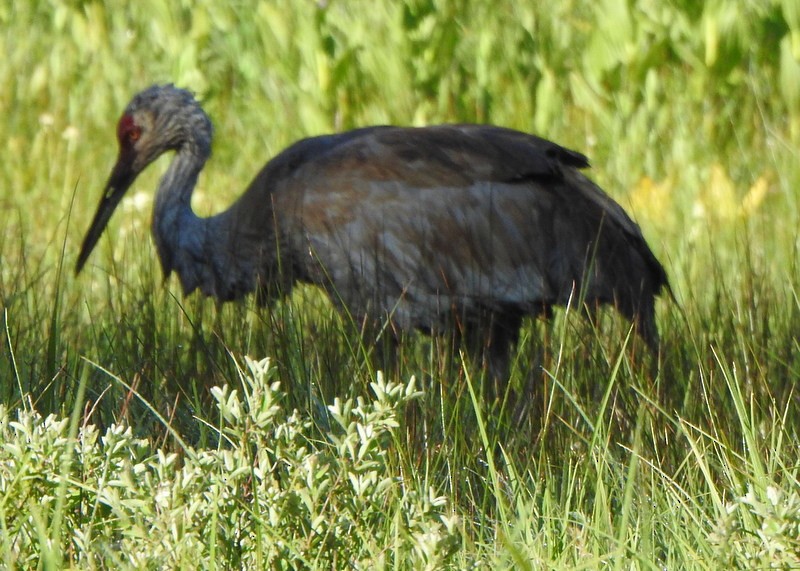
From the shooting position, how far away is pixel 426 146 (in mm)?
5059

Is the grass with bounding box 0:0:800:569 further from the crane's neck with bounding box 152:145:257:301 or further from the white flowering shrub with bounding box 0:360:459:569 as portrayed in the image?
the crane's neck with bounding box 152:145:257:301

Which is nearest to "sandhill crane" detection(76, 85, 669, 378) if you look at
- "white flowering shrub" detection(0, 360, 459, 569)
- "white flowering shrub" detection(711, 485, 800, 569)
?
"white flowering shrub" detection(0, 360, 459, 569)

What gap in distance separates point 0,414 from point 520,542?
974 millimetres

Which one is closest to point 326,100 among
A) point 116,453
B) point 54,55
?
point 54,55

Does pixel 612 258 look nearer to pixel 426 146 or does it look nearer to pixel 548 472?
pixel 426 146

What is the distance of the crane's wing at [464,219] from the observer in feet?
16.2

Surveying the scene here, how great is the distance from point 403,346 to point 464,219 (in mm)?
1146

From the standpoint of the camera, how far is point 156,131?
19.4 ft

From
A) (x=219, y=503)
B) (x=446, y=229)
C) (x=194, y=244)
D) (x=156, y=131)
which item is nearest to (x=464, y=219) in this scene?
(x=446, y=229)

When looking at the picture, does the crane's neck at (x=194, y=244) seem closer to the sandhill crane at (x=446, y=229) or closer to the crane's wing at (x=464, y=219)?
the sandhill crane at (x=446, y=229)

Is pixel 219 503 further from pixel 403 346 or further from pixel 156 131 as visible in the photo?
pixel 156 131

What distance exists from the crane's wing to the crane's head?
3.04 feet

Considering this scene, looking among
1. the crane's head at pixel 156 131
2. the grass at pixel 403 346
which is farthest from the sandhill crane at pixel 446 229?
the crane's head at pixel 156 131

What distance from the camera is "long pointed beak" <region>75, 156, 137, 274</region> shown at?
5555 millimetres
